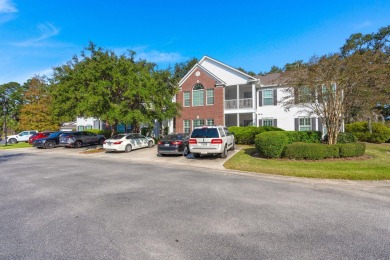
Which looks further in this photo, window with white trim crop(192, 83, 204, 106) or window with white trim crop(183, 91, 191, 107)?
window with white trim crop(183, 91, 191, 107)

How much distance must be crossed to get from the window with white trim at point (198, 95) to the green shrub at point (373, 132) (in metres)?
16.8

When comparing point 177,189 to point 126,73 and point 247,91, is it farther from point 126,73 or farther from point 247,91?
point 247,91

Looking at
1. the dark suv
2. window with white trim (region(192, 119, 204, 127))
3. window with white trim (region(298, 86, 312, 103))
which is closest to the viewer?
window with white trim (region(298, 86, 312, 103))

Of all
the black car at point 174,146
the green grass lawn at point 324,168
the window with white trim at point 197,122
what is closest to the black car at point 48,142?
the window with white trim at point 197,122

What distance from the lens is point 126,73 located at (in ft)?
65.1

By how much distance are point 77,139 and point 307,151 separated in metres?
21.4

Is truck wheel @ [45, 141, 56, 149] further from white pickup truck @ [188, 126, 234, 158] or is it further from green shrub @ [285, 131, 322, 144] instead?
green shrub @ [285, 131, 322, 144]

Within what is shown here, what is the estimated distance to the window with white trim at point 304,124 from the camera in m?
22.5

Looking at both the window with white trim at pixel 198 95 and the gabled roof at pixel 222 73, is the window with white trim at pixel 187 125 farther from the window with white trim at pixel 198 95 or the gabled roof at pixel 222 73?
the gabled roof at pixel 222 73

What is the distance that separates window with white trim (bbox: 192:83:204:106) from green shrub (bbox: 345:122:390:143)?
1681cm

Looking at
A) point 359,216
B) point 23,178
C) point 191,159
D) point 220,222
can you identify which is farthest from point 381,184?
point 23,178

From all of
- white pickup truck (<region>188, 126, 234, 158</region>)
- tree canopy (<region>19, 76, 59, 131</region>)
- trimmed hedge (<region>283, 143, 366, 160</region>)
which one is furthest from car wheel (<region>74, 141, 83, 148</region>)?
trimmed hedge (<region>283, 143, 366, 160</region>)

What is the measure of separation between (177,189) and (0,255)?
4.46 meters

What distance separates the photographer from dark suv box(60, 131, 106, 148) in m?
22.8
